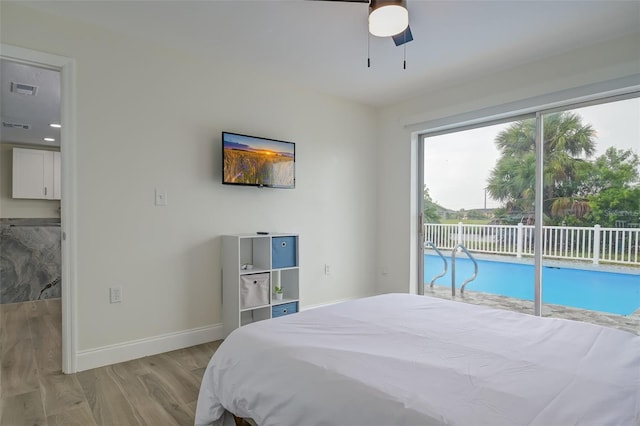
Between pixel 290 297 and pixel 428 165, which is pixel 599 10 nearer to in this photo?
pixel 428 165

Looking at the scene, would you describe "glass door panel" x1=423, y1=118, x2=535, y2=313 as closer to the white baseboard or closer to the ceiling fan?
the ceiling fan

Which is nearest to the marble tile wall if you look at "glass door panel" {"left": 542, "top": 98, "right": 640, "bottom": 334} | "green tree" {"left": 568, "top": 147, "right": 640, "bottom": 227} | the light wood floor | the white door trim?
the light wood floor

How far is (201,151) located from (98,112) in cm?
81

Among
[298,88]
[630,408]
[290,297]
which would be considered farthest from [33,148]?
[630,408]

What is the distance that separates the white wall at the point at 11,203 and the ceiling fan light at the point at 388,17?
6.03 m

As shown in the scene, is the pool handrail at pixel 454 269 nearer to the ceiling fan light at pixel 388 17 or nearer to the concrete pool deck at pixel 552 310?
the concrete pool deck at pixel 552 310

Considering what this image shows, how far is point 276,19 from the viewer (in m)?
2.48

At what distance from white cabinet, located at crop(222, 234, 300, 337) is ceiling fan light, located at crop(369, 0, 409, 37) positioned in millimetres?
1912

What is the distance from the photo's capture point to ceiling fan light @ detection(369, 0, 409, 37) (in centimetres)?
177

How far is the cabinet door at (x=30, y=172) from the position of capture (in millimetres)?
5316

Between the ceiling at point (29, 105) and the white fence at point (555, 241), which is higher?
the ceiling at point (29, 105)

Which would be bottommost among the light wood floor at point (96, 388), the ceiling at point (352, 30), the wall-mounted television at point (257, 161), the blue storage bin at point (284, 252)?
the light wood floor at point (96, 388)

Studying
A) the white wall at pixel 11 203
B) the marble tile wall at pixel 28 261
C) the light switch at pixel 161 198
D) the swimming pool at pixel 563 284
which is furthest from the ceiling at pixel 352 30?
the white wall at pixel 11 203

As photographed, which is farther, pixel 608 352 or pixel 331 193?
pixel 331 193
